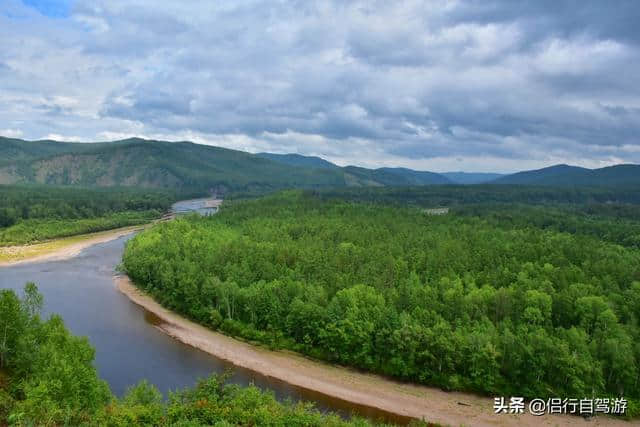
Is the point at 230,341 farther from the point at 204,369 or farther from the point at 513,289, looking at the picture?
the point at 513,289

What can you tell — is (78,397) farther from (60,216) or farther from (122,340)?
(60,216)

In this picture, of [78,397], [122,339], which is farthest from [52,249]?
[78,397]

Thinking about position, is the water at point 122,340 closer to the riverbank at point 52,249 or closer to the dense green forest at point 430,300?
the dense green forest at point 430,300

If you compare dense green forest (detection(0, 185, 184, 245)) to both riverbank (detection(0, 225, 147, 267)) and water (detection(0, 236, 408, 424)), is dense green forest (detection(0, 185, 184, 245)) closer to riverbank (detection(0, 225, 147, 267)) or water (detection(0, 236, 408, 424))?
riverbank (detection(0, 225, 147, 267))

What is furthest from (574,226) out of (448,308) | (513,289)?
(448,308)

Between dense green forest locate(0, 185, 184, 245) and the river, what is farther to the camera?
dense green forest locate(0, 185, 184, 245)

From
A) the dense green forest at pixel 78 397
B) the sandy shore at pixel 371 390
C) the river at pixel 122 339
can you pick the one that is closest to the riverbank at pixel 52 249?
the river at pixel 122 339

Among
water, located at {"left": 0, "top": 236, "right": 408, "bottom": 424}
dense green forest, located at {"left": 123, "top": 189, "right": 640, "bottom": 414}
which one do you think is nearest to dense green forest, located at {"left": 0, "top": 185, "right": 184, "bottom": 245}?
water, located at {"left": 0, "top": 236, "right": 408, "bottom": 424}
